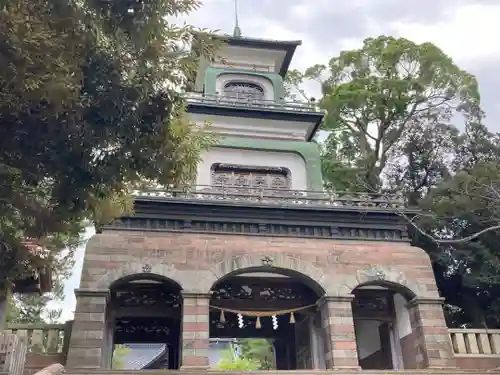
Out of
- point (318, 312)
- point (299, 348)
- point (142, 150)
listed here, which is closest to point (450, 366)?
point (318, 312)

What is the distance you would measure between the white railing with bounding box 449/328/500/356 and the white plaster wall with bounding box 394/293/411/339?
1.01 metres

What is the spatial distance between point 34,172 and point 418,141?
16865 mm

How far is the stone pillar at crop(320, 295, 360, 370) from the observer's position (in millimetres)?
10641

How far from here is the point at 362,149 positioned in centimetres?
2095

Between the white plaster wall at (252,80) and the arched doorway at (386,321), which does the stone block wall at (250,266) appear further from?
the white plaster wall at (252,80)

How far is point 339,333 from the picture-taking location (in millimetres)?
10906

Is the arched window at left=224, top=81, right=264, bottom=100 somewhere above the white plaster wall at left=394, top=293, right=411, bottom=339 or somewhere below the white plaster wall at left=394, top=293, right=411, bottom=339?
above

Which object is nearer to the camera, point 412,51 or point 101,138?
point 101,138

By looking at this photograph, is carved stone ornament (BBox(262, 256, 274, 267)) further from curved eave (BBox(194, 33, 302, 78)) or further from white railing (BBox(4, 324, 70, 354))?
curved eave (BBox(194, 33, 302, 78))

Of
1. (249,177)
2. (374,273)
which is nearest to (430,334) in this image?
(374,273)

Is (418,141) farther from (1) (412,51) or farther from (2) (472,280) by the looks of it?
(2) (472,280)

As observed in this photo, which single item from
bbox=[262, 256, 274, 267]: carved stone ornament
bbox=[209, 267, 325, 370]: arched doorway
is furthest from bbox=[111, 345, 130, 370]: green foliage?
bbox=[262, 256, 274, 267]: carved stone ornament

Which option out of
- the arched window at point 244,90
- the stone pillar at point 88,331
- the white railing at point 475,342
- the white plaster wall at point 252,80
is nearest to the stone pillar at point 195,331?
the stone pillar at point 88,331

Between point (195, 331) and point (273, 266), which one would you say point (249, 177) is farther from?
point (195, 331)
